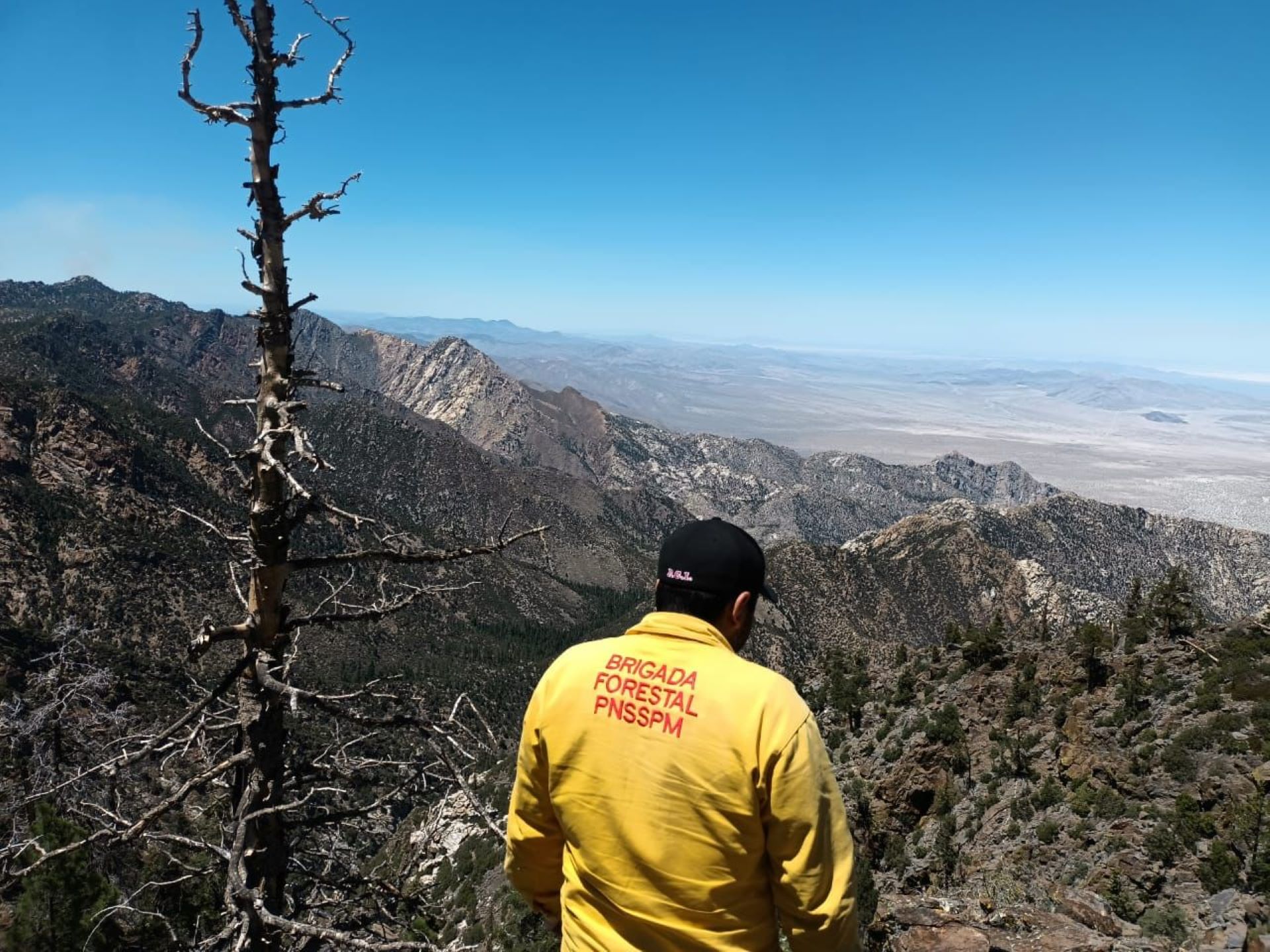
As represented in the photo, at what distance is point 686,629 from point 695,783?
20.8 inches

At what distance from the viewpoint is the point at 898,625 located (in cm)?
9162

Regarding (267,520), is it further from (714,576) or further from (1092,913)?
(1092,913)

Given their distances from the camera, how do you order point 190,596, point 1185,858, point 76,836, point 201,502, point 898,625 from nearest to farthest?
point 1185,858
point 76,836
point 190,596
point 898,625
point 201,502

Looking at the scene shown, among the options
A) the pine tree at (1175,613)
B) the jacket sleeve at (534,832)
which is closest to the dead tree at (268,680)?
the jacket sleeve at (534,832)

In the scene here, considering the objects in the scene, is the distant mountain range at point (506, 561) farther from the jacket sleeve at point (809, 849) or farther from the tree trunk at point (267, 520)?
the jacket sleeve at point (809, 849)

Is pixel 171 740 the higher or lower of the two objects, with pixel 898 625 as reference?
higher

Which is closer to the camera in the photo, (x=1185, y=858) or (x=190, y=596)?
(x=1185, y=858)

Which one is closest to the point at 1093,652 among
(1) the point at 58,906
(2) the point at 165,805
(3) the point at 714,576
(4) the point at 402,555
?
(4) the point at 402,555

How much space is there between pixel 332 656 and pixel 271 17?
334ft

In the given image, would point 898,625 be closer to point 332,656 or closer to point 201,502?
point 332,656

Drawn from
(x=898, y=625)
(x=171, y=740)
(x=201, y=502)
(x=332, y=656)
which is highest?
(x=171, y=740)

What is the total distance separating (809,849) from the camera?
2346mm

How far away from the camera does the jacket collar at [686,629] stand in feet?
8.34

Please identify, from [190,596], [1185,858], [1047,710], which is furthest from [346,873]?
[190,596]
